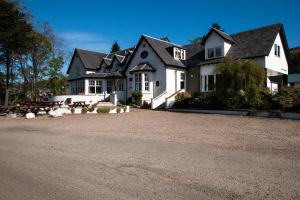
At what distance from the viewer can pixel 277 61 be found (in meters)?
26.6

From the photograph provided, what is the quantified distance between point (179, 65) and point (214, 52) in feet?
14.3

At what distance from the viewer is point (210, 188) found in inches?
195

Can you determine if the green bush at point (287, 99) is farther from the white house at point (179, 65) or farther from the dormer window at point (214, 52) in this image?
the dormer window at point (214, 52)

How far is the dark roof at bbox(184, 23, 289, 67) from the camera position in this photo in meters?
24.7

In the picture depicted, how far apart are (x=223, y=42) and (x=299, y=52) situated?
76.5ft

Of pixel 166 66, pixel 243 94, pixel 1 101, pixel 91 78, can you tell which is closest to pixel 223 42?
pixel 166 66

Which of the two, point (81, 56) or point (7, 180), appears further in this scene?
point (81, 56)

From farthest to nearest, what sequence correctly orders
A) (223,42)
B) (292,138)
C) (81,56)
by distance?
(81,56) → (223,42) → (292,138)

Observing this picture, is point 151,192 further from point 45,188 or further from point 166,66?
A: point 166,66

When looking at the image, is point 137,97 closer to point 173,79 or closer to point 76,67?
point 173,79

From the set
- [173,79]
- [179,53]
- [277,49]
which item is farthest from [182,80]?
[277,49]

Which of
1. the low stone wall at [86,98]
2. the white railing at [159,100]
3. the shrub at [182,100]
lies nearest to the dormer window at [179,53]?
the white railing at [159,100]

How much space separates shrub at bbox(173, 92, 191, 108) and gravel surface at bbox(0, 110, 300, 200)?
576 inches

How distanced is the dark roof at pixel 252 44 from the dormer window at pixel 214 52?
0.82 meters
